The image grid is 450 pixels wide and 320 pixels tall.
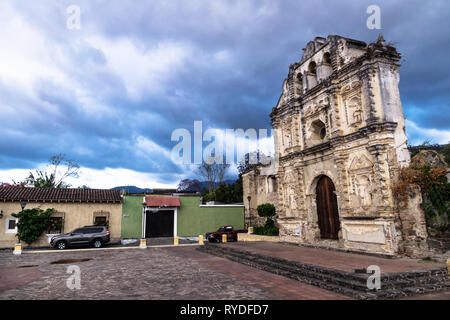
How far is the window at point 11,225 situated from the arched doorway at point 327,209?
69.8 feet

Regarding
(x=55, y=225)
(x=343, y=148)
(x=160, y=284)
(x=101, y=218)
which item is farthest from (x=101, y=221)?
(x=343, y=148)

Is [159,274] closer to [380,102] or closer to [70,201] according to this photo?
[380,102]

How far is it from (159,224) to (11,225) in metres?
10.8

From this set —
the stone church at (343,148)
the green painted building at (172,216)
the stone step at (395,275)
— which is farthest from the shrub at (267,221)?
the stone step at (395,275)

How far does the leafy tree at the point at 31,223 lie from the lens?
20.0 m

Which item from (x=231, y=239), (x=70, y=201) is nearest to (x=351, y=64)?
(x=231, y=239)

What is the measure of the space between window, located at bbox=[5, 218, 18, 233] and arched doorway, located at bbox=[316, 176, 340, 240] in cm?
2128

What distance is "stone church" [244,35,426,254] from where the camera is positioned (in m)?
10.7

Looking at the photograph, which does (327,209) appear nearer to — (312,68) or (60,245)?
(312,68)

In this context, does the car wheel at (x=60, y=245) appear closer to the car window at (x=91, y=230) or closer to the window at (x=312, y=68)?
the car window at (x=91, y=230)

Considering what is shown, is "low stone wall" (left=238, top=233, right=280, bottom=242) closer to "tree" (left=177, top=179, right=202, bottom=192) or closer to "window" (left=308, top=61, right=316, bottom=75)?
"window" (left=308, top=61, right=316, bottom=75)

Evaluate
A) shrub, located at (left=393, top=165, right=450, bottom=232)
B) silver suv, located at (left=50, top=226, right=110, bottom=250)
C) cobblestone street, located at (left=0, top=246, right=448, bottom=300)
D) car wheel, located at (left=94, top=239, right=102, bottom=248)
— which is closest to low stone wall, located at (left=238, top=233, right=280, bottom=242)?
cobblestone street, located at (left=0, top=246, right=448, bottom=300)
